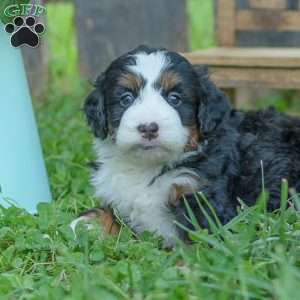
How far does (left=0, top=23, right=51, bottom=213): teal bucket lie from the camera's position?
16.5 ft

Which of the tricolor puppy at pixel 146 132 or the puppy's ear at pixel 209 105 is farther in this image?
the puppy's ear at pixel 209 105

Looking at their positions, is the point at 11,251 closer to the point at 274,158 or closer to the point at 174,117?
the point at 174,117

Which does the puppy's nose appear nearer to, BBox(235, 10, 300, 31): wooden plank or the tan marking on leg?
the tan marking on leg

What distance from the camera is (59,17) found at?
38.9ft

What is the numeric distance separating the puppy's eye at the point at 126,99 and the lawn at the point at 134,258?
0.70 metres

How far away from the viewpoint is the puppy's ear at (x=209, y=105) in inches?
176

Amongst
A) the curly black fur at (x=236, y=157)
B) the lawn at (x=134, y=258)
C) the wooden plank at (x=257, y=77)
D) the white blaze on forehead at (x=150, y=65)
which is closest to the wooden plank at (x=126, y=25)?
the wooden plank at (x=257, y=77)

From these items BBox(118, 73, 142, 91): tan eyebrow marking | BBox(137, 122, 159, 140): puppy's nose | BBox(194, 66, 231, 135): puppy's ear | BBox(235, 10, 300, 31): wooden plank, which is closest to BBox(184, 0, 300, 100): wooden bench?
BBox(235, 10, 300, 31): wooden plank

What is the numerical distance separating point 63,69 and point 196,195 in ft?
18.9

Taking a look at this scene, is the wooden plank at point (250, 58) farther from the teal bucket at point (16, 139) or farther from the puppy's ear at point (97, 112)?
the puppy's ear at point (97, 112)

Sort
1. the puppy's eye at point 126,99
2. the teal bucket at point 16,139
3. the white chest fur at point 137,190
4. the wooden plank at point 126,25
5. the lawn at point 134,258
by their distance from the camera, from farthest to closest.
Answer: the wooden plank at point 126,25 → the teal bucket at point 16,139 → the white chest fur at point 137,190 → the puppy's eye at point 126,99 → the lawn at point 134,258

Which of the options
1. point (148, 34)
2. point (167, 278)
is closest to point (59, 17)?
point (148, 34)

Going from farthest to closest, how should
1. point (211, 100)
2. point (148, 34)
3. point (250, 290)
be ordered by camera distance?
point (148, 34)
point (211, 100)
point (250, 290)

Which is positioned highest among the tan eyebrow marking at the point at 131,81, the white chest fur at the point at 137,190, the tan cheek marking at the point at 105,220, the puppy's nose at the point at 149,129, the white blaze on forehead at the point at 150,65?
the white blaze on forehead at the point at 150,65
